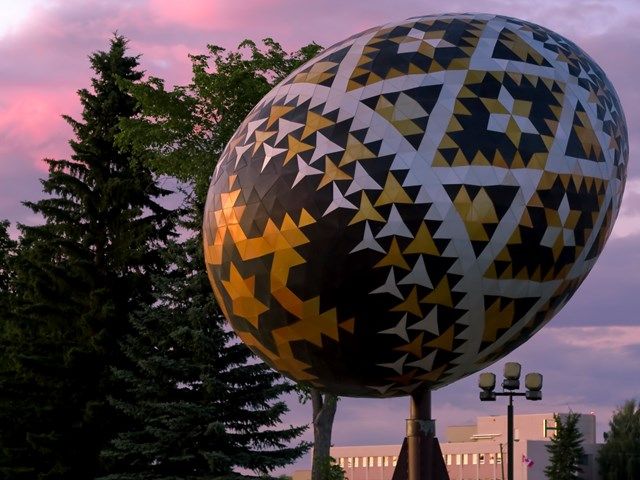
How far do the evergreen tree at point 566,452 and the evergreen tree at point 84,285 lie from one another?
173 ft

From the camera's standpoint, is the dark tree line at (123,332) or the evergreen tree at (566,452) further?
the evergreen tree at (566,452)

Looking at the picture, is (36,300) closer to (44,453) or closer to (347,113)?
(44,453)

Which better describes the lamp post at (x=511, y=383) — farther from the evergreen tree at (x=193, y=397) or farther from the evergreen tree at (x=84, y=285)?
the evergreen tree at (x=84, y=285)

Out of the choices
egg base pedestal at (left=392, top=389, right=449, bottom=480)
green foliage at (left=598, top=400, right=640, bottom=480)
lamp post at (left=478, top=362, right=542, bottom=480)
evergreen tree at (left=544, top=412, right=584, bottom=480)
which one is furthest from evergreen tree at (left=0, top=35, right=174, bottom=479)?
green foliage at (left=598, top=400, right=640, bottom=480)

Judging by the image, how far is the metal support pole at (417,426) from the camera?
2247 cm

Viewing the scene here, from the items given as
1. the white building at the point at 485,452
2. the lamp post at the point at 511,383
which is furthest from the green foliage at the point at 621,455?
the lamp post at the point at 511,383

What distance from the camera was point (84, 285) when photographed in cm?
4447

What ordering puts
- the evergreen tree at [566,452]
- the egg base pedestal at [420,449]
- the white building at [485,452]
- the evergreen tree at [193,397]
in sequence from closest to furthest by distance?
the egg base pedestal at [420,449], the evergreen tree at [193,397], the evergreen tree at [566,452], the white building at [485,452]

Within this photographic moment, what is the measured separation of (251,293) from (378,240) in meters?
2.45

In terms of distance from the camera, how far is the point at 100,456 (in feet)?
130

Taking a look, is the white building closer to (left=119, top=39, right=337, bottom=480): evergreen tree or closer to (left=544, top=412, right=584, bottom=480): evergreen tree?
(left=544, top=412, right=584, bottom=480): evergreen tree

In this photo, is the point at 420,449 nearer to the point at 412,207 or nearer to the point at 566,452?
the point at 412,207

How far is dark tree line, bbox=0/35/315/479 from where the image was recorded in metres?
37.7

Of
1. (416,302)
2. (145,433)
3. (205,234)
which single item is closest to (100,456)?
(145,433)
